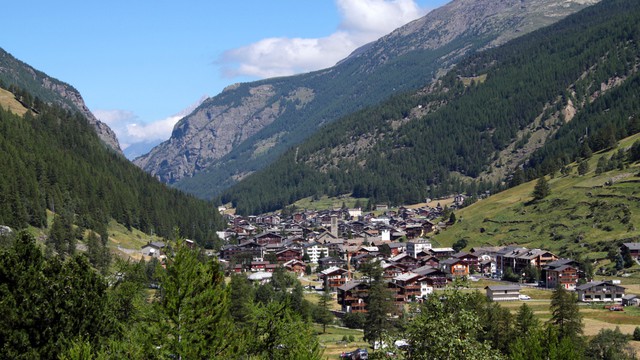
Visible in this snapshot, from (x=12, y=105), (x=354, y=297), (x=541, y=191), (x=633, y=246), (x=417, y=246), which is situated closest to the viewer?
(x=354, y=297)

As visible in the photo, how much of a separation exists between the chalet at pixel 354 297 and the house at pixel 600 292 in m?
33.2

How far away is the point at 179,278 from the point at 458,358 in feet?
44.6

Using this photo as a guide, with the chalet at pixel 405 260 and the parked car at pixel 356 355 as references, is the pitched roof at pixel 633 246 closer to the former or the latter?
the chalet at pixel 405 260

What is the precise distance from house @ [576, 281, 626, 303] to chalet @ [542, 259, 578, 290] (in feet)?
24.6

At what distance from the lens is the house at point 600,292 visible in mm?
109125

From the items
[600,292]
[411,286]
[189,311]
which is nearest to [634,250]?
[600,292]

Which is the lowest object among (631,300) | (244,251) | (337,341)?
(337,341)

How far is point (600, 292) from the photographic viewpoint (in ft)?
362

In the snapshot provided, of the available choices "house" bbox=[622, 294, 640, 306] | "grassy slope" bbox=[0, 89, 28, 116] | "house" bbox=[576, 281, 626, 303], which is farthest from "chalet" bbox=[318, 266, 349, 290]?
"grassy slope" bbox=[0, 89, 28, 116]

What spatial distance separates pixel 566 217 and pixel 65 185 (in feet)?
349

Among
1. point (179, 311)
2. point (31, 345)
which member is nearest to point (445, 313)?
point (179, 311)

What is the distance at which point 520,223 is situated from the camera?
167750 millimetres

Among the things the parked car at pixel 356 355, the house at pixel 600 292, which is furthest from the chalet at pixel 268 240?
the parked car at pixel 356 355

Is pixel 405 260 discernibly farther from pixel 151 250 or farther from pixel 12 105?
pixel 12 105
